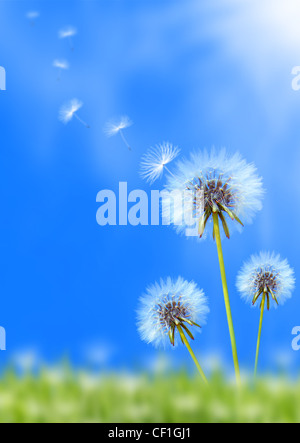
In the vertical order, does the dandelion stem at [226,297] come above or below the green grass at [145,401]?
above

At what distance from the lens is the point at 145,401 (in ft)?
4.99

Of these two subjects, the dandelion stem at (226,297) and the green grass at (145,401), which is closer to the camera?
the green grass at (145,401)

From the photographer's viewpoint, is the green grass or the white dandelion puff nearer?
the green grass

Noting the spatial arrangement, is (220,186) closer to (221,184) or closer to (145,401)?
(221,184)

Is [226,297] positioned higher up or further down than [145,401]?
higher up

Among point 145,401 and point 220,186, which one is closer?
point 145,401

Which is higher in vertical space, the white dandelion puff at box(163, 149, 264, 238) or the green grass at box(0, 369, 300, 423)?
the white dandelion puff at box(163, 149, 264, 238)

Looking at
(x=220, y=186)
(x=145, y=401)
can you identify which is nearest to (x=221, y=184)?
(x=220, y=186)

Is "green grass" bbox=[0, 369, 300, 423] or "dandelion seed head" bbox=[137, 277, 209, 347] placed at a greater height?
"dandelion seed head" bbox=[137, 277, 209, 347]

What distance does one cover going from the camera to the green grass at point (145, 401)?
4.72ft

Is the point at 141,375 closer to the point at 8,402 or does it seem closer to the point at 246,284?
the point at 8,402

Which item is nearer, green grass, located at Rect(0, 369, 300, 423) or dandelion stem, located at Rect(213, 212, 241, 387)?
green grass, located at Rect(0, 369, 300, 423)

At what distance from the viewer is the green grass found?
4.72ft

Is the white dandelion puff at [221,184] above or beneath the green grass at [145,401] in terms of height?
above
